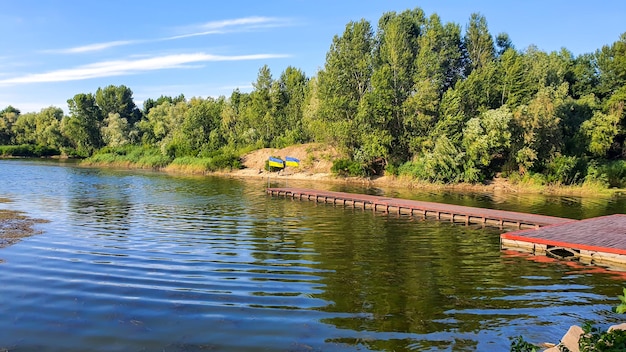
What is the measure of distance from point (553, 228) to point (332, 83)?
142 feet

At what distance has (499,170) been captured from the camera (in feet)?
168

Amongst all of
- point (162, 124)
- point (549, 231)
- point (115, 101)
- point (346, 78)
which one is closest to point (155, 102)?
A: point (115, 101)

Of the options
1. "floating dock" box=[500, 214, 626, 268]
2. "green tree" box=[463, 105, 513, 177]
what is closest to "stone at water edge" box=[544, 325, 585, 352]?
"floating dock" box=[500, 214, 626, 268]

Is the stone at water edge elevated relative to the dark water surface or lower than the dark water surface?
elevated

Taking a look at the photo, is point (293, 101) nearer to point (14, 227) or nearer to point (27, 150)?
point (14, 227)

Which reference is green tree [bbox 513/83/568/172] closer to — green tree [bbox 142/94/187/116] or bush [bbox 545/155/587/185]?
bush [bbox 545/155/587/185]

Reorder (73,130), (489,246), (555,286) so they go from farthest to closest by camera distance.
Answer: (73,130) → (489,246) → (555,286)

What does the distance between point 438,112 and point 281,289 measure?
45.9 metres

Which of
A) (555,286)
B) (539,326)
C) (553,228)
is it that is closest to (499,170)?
(553,228)

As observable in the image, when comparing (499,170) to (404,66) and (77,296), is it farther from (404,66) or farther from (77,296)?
(77,296)

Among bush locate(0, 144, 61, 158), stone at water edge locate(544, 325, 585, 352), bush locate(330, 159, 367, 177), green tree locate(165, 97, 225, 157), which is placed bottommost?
stone at water edge locate(544, 325, 585, 352)

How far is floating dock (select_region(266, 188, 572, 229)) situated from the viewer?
25625 mm

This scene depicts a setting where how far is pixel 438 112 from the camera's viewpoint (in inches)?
Answer: 2165

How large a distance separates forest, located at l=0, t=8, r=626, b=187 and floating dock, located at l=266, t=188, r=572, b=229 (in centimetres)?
1762
